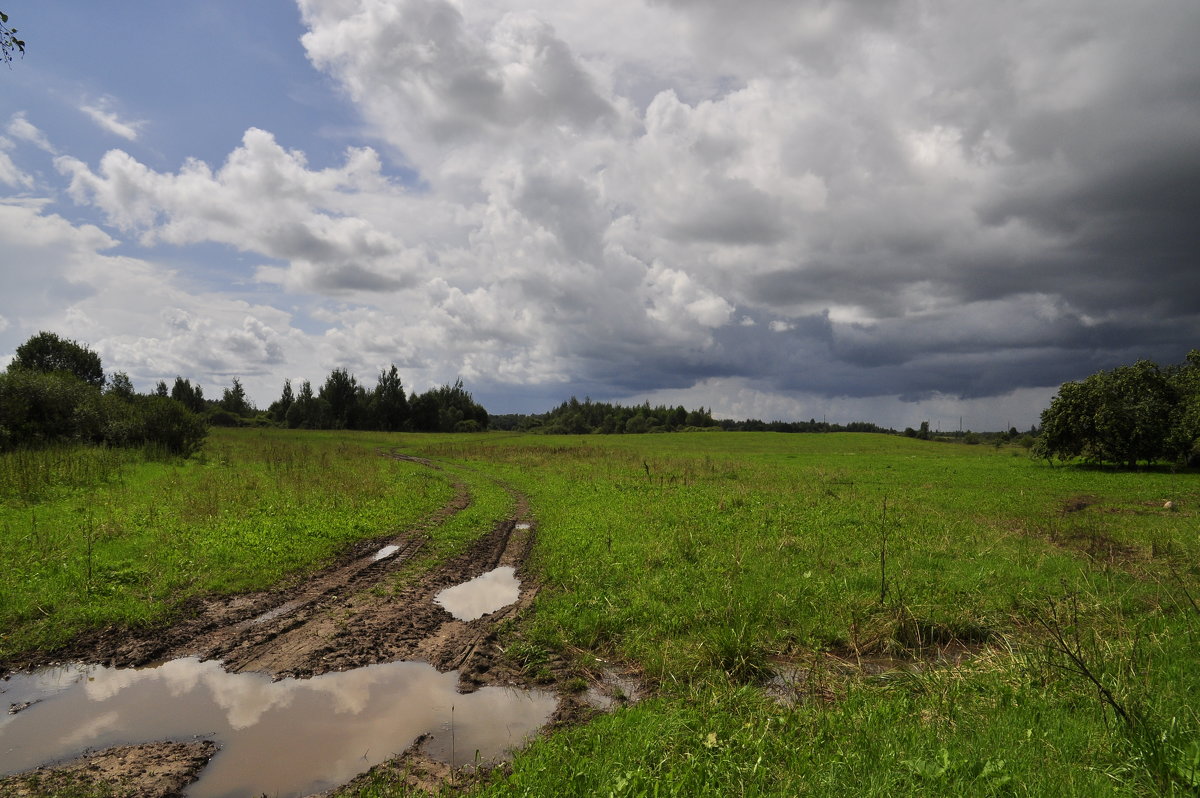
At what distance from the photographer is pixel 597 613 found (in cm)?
962

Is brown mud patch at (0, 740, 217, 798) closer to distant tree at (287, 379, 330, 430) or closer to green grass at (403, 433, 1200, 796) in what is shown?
green grass at (403, 433, 1200, 796)

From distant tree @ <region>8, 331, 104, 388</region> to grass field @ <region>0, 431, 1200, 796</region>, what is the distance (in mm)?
75892

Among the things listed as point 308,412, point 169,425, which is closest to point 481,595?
point 169,425

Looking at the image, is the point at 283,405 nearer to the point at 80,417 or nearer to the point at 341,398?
the point at 341,398

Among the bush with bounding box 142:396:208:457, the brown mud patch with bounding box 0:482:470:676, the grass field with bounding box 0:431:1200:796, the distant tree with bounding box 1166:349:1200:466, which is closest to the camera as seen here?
the grass field with bounding box 0:431:1200:796

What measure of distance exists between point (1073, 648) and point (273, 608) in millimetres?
12463

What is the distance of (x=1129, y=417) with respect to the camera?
128ft

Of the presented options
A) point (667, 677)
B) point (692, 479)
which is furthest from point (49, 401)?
point (667, 677)

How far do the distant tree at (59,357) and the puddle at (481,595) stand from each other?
88932mm

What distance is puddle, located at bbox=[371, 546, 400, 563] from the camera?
1377 centimetres

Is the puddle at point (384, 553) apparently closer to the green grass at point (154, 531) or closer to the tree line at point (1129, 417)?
the green grass at point (154, 531)

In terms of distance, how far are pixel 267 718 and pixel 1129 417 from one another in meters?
51.7

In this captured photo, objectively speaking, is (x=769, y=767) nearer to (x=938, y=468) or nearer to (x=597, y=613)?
(x=597, y=613)

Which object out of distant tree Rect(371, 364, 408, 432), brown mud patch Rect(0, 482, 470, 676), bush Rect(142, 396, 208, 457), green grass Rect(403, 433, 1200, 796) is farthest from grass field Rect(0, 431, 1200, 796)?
distant tree Rect(371, 364, 408, 432)
